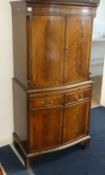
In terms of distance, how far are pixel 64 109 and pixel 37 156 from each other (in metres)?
0.53

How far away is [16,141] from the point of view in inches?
99.1

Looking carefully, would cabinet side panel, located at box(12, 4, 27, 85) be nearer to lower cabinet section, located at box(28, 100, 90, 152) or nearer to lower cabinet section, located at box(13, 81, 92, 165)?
lower cabinet section, located at box(13, 81, 92, 165)

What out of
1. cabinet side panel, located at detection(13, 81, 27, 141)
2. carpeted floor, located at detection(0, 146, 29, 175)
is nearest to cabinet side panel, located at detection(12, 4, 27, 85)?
cabinet side panel, located at detection(13, 81, 27, 141)

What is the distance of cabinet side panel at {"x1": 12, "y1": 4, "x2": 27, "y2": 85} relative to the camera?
1.98 metres

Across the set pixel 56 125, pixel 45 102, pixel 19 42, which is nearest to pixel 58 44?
pixel 19 42

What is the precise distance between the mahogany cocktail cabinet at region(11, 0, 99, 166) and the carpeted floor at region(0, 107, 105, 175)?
0.13 m

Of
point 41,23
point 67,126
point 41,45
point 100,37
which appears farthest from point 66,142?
point 100,37

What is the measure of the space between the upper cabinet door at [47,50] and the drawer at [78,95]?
192 millimetres

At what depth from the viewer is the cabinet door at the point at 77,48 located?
210cm

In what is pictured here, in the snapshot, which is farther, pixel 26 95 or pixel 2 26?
pixel 2 26

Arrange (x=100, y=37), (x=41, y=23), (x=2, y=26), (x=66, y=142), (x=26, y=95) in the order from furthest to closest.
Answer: (x=100, y=37) → (x=66, y=142) → (x=2, y=26) → (x=26, y=95) → (x=41, y=23)

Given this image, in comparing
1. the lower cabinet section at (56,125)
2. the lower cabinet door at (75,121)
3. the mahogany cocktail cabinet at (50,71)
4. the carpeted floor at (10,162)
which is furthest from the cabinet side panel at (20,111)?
the lower cabinet door at (75,121)

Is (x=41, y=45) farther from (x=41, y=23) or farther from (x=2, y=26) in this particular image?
(x=2, y=26)

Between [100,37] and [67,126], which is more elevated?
[100,37]
